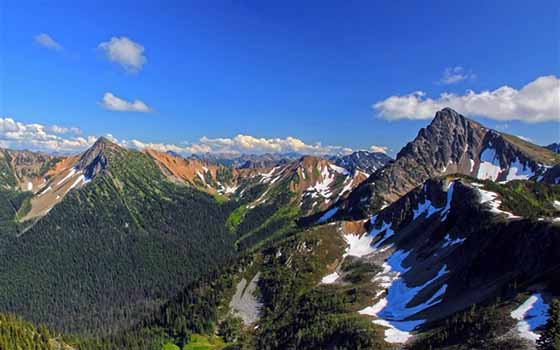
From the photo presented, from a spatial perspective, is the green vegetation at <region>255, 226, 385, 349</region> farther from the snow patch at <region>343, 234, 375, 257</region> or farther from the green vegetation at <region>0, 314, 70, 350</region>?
the green vegetation at <region>0, 314, 70, 350</region>

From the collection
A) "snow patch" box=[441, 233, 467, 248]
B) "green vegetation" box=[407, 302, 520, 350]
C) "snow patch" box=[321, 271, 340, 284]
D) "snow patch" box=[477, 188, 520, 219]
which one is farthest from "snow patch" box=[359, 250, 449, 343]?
"snow patch" box=[477, 188, 520, 219]

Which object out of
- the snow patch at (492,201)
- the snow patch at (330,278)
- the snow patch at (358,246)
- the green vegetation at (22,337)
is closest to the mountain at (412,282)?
the snow patch at (358,246)

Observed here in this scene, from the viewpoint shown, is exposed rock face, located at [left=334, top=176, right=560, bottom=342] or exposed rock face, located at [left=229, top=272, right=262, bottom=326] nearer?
exposed rock face, located at [left=334, top=176, right=560, bottom=342]

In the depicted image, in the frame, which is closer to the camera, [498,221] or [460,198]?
[498,221]

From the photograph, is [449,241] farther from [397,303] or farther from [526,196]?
[526,196]

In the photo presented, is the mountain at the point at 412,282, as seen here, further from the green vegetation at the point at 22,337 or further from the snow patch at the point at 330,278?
the green vegetation at the point at 22,337

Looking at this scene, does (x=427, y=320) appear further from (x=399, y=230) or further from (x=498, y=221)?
(x=399, y=230)

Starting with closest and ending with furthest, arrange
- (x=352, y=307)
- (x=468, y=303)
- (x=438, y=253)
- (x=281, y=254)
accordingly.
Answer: (x=468, y=303), (x=352, y=307), (x=438, y=253), (x=281, y=254)

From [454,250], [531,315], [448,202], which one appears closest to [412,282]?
[454,250]

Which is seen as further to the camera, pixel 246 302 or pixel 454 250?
pixel 246 302

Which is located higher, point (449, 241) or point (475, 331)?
point (449, 241)

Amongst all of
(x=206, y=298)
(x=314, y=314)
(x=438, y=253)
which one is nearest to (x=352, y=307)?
(x=314, y=314)
